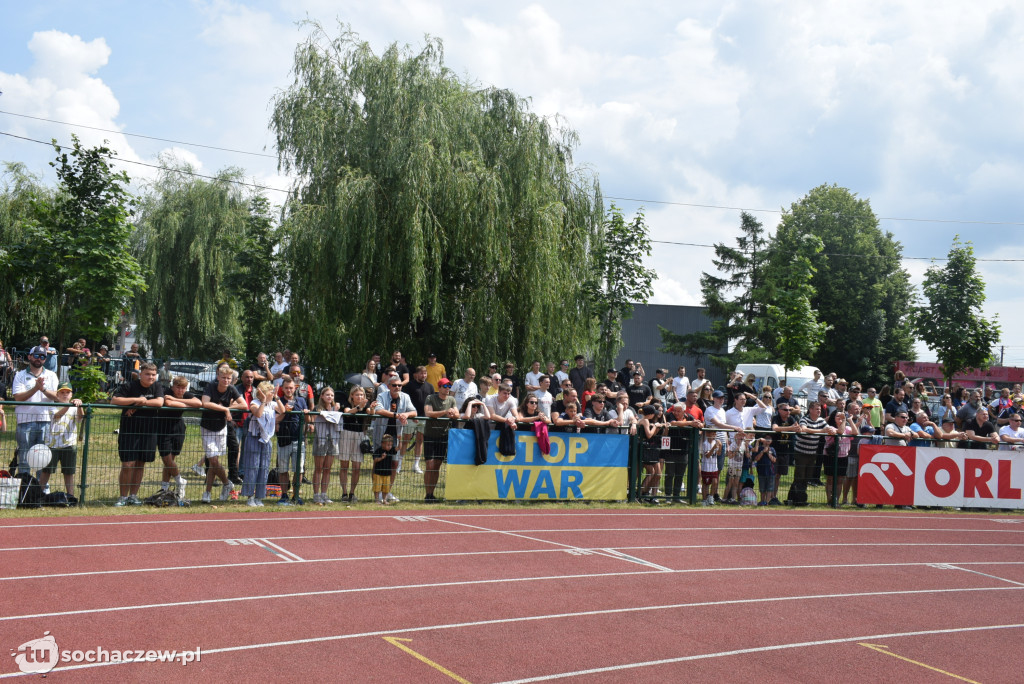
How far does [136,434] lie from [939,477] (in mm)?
13893

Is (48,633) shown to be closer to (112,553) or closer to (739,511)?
(112,553)

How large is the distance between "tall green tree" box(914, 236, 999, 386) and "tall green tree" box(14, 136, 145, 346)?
2524cm

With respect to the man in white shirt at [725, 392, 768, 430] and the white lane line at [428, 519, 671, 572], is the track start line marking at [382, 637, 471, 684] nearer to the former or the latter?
the white lane line at [428, 519, 671, 572]

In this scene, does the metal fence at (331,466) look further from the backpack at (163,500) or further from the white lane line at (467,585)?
the white lane line at (467,585)

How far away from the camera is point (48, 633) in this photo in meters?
6.18

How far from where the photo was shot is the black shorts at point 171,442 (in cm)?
1180

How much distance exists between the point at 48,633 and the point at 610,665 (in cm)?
386

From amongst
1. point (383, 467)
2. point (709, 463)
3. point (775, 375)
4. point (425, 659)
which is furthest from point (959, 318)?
point (425, 659)

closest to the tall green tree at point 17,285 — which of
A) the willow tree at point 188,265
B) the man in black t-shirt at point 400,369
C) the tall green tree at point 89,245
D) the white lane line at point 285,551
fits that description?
the willow tree at point 188,265

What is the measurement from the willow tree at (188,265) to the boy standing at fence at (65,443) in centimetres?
2225

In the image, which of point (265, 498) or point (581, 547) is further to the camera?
point (265, 498)

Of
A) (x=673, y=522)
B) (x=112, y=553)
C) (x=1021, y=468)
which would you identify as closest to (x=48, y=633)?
(x=112, y=553)

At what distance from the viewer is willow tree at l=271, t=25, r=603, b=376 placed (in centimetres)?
2109

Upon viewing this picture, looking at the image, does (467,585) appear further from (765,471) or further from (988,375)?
(988,375)
